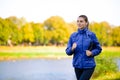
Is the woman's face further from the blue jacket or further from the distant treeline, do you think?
the distant treeline

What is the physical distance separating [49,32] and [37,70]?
0.93 meters

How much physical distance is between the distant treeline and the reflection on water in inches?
20.0

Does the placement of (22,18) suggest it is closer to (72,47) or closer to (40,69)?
(40,69)

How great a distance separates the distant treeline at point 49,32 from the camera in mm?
8211

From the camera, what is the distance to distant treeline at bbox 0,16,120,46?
26.9 ft

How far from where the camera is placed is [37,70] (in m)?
8.30

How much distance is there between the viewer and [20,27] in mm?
8320

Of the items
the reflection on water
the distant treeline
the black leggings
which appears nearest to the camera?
the black leggings

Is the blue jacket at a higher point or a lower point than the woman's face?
lower

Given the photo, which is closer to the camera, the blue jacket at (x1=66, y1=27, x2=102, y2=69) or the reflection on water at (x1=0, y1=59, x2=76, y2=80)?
the blue jacket at (x1=66, y1=27, x2=102, y2=69)

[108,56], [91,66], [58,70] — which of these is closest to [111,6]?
[108,56]

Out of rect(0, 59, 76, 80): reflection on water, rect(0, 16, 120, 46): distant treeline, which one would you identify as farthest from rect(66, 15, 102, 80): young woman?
rect(0, 16, 120, 46): distant treeline

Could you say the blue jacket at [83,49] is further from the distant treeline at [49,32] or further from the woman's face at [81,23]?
the distant treeline at [49,32]

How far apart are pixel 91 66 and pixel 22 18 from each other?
5.38 metres
